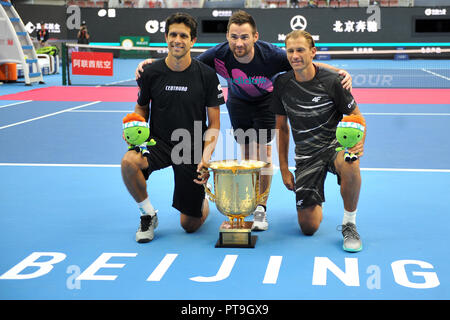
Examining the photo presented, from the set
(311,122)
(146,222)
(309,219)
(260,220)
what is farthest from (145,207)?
(311,122)

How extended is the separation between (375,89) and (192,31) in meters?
12.3

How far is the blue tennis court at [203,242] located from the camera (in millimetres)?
3637

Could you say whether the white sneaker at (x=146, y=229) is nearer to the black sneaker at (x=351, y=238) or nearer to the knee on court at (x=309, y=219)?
the knee on court at (x=309, y=219)

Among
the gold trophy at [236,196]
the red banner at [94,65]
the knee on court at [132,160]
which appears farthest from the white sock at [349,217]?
the red banner at [94,65]

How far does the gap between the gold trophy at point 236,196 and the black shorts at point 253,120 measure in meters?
0.95

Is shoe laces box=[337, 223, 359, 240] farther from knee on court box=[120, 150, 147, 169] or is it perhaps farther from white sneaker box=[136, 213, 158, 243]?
knee on court box=[120, 150, 147, 169]

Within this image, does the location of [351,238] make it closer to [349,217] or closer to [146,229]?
[349,217]

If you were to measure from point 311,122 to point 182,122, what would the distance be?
0.99 meters

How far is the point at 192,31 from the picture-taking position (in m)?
4.68

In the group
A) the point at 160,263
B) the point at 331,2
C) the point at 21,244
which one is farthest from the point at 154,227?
the point at 331,2

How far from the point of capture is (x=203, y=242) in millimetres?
4598

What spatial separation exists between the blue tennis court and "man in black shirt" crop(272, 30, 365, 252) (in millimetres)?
268
